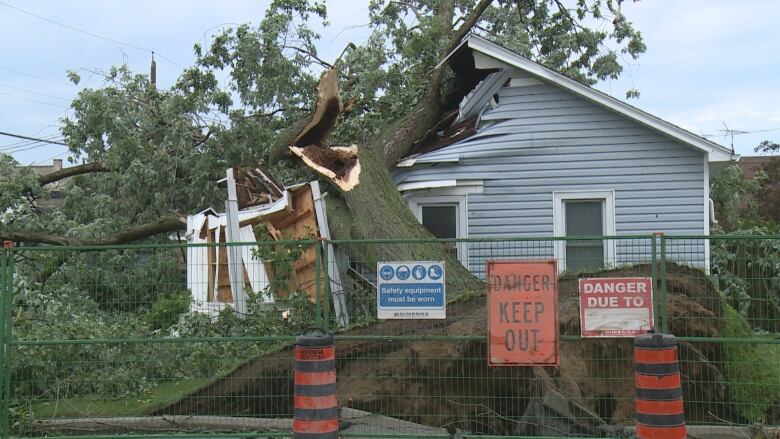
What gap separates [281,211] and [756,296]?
259 inches

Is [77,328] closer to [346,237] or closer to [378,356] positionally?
[378,356]

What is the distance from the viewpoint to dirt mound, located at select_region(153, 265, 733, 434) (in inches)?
277

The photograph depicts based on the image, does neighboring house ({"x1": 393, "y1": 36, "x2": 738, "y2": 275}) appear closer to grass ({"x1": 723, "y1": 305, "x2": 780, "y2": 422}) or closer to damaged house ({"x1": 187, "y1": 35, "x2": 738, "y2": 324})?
damaged house ({"x1": 187, "y1": 35, "x2": 738, "y2": 324})

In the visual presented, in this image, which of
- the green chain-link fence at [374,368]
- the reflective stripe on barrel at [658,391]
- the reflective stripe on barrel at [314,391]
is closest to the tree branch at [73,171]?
the green chain-link fence at [374,368]

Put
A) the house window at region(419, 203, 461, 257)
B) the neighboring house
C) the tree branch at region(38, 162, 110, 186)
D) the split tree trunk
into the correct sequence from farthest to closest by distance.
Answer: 1. the tree branch at region(38, 162, 110, 186)
2. the house window at region(419, 203, 461, 257)
3. the neighboring house
4. the split tree trunk

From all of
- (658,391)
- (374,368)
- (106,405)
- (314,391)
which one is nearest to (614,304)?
(658,391)

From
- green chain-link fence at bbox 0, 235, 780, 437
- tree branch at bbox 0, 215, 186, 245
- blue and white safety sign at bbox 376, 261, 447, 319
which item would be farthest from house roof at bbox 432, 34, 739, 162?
blue and white safety sign at bbox 376, 261, 447, 319

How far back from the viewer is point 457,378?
23.1ft

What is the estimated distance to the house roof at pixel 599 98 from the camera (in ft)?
38.8

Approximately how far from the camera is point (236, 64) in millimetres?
14438

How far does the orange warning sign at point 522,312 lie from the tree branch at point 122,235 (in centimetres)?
777

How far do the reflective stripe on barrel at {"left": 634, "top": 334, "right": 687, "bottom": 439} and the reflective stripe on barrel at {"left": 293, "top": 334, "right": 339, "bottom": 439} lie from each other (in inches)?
92.7

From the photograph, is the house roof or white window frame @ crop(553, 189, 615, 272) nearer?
the house roof

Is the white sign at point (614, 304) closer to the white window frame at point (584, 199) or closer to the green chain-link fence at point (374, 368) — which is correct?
the green chain-link fence at point (374, 368)
